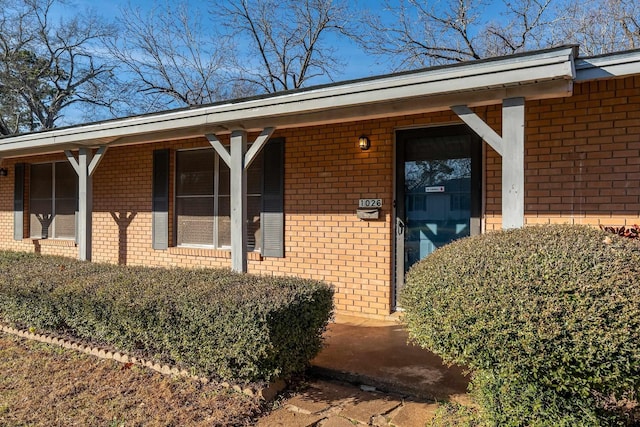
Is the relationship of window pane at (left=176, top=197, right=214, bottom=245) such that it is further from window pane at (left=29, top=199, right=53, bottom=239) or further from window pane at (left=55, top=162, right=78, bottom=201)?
window pane at (left=29, top=199, right=53, bottom=239)

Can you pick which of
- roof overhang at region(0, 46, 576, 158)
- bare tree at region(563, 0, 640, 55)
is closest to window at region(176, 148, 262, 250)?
roof overhang at region(0, 46, 576, 158)

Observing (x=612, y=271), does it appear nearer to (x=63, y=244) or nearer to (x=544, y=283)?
(x=544, y=283)

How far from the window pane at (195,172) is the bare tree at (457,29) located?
855 centimetres

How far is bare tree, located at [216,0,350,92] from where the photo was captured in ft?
48.9

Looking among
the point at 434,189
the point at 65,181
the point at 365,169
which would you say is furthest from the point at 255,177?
the point at 65,181

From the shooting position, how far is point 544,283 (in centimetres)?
224

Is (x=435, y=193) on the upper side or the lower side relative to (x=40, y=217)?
upper

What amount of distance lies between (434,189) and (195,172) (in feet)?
Answer: 12.1

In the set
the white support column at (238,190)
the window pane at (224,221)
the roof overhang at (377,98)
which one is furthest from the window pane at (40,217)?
the white support column at (238,190)

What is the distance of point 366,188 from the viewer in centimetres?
539

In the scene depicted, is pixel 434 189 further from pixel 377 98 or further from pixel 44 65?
pixel 44 65

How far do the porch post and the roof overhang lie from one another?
166 mm

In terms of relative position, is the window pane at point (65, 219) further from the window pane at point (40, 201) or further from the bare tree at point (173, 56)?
the bare tree at point (173, 56)

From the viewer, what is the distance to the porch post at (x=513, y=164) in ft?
11.6
